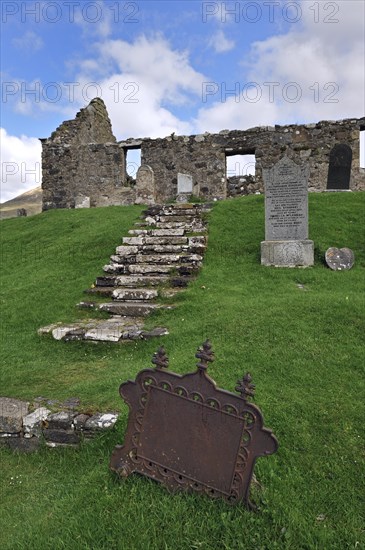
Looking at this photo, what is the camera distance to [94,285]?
8734 mm

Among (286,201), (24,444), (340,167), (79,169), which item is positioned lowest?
(24,444)

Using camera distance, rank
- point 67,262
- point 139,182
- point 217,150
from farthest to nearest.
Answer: point 217,150
point 139,182
point 67,262

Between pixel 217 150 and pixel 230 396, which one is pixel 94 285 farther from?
pixel 217 150

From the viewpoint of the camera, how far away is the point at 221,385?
4.45 m

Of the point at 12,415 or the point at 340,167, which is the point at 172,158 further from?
the point at 12,415

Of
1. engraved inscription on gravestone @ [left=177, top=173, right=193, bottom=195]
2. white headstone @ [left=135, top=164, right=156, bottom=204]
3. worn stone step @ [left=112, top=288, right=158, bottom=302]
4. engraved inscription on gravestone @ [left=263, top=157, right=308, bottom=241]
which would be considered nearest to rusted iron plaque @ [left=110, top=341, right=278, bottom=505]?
worn stone step @ [left=112, top=288, right=158, bottom=302]

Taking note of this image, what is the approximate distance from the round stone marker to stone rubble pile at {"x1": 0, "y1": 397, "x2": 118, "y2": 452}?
263 inches

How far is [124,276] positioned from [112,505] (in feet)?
20.8

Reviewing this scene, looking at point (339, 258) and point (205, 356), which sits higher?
point (339, 258)

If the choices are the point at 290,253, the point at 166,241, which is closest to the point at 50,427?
the point at 290,253

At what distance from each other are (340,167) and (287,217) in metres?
9.96

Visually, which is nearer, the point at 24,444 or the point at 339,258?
the point at 24,444

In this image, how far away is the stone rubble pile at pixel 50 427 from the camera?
3.74 meters

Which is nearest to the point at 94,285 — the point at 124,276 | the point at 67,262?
the point at 124,276
